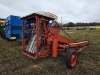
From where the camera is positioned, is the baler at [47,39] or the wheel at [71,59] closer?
the wheel at [71,59]

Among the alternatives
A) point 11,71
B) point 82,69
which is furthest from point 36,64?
point 82,69

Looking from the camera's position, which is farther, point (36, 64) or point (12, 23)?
point (12, 23)

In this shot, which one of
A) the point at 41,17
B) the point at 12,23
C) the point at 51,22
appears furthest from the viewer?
Result: the point at 12,23

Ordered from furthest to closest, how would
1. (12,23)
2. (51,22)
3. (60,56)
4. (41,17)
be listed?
(12,23)
(60,56)
(51,22)
(41,17)

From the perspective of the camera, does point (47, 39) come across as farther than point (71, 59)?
Yes

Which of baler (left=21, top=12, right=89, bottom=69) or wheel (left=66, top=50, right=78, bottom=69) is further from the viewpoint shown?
baler (left=21, top=12, right=89, bottom=69)

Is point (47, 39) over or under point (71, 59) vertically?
over

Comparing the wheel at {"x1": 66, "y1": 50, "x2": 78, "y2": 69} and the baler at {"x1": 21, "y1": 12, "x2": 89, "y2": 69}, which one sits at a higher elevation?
the baler at {"x1": 21, "y1": 12, "x2": 89, "y2": 69}

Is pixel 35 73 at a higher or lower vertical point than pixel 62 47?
lower

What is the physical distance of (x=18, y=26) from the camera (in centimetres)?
903

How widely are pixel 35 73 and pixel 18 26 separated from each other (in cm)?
533

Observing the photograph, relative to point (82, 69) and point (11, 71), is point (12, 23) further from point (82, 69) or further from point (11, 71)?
point (82, 69)

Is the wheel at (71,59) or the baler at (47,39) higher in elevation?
the baler at (47,39)

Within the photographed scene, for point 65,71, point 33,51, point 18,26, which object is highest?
point 18,26
